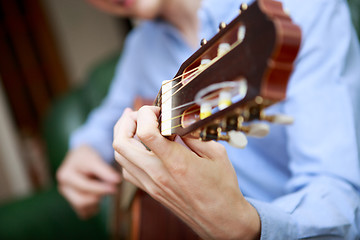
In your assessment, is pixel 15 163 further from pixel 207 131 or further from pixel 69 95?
pixel 207 131

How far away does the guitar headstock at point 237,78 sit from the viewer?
257mm

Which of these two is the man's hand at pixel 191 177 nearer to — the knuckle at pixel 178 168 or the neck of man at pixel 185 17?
the knuckle at pixel 178 168

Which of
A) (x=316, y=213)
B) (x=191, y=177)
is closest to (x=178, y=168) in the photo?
(x=191, y=177)

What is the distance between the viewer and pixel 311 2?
21.5 inches

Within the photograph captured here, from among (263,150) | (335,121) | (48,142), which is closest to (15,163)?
(48,142)

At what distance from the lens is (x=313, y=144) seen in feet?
1.68

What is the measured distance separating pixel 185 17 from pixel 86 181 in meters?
0.59

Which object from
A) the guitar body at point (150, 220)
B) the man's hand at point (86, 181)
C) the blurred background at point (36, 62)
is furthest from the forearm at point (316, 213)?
the blurred background at point (36, 62)

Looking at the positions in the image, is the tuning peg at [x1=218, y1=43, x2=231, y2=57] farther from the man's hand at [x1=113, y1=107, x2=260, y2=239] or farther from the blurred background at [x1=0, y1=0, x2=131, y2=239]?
the blurred background at [x1=0, y1=0, x2=131, y2=239]

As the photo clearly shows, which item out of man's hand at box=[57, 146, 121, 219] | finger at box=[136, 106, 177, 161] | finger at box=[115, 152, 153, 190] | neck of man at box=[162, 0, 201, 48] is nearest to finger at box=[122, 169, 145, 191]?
finger at box=[115, 152, 153, 190]

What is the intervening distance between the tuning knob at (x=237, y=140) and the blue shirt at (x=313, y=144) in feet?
0.42

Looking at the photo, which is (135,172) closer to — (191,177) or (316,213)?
(191,177)

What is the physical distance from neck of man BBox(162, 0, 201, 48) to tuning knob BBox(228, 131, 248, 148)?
70cm

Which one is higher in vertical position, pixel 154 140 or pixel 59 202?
pixel 154 140
